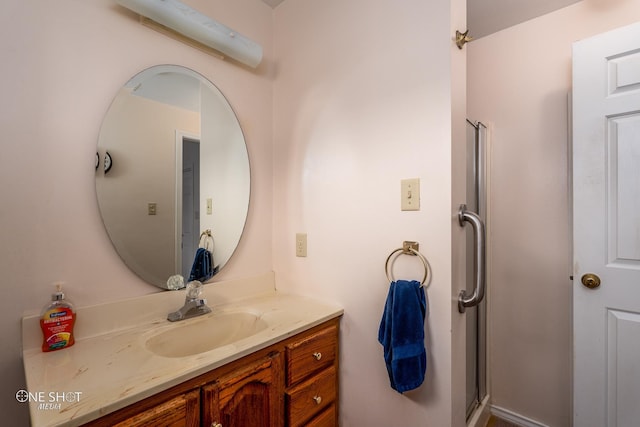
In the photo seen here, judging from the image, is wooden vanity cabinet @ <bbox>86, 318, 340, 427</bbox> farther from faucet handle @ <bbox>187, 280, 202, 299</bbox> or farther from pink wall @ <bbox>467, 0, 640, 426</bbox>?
pink wall @ <bbox>467, 0, 640, 426</bbox>

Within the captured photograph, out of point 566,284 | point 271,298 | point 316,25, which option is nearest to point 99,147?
point 271,298

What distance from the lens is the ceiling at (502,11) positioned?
1.58 meters

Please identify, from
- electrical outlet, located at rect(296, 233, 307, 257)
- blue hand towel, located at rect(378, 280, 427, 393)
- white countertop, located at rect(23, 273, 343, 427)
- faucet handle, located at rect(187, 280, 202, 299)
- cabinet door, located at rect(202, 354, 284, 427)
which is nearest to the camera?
white countertop, located at rect(23, 273, 343, 427)

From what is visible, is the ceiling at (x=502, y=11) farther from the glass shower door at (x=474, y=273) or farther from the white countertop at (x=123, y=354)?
the white countertop at (x=123, y=354)

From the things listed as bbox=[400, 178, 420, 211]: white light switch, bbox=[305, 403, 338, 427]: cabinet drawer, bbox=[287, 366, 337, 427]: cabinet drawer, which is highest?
bbox=[400, 178, 420, 211]: white light switch

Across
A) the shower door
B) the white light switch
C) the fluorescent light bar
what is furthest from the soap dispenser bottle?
the shower door

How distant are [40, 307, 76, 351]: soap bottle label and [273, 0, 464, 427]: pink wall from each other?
92cm

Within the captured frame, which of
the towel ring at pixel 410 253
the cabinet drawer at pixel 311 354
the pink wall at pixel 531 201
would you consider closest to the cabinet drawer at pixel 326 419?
the cabinet drawer at pixel 311 354

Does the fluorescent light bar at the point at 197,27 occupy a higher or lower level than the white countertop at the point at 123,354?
higher

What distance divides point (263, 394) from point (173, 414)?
0.31m

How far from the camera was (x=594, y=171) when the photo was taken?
1337 millimetres

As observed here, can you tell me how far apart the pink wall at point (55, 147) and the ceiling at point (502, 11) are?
0.98 meters

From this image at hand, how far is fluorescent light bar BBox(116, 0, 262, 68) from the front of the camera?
1100mm

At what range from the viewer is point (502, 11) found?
165 centimetres
